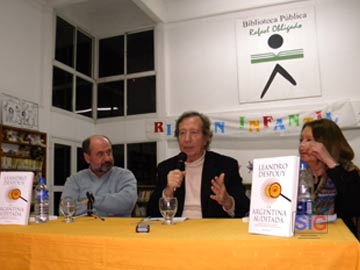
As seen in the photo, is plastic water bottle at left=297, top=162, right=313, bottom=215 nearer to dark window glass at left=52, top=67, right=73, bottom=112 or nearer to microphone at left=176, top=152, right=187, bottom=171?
microphone at left=176, top=152, right=187, bottom=171

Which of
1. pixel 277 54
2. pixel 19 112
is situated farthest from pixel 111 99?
pixel 277 54

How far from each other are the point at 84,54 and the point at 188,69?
1.99 metres

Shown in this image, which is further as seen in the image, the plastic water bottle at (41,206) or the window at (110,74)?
the window at (110,74)

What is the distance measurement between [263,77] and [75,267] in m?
4.92

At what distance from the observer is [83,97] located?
6551 mm

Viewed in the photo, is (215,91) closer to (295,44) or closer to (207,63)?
(207,63)

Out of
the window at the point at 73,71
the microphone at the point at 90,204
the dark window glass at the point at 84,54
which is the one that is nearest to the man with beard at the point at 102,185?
the microphone at the point at 90,204

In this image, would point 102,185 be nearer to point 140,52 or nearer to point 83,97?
point 83,97

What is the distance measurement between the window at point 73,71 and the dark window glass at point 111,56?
0.62ft

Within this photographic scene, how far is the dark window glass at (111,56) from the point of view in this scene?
22.3 ft

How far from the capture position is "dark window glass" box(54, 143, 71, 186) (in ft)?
18.3

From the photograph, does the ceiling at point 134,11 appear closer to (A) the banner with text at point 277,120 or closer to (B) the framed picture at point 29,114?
(B) the framed picture at point 29,114

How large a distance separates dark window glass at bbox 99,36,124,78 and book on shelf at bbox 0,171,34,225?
5216 mm

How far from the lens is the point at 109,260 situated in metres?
1.10
